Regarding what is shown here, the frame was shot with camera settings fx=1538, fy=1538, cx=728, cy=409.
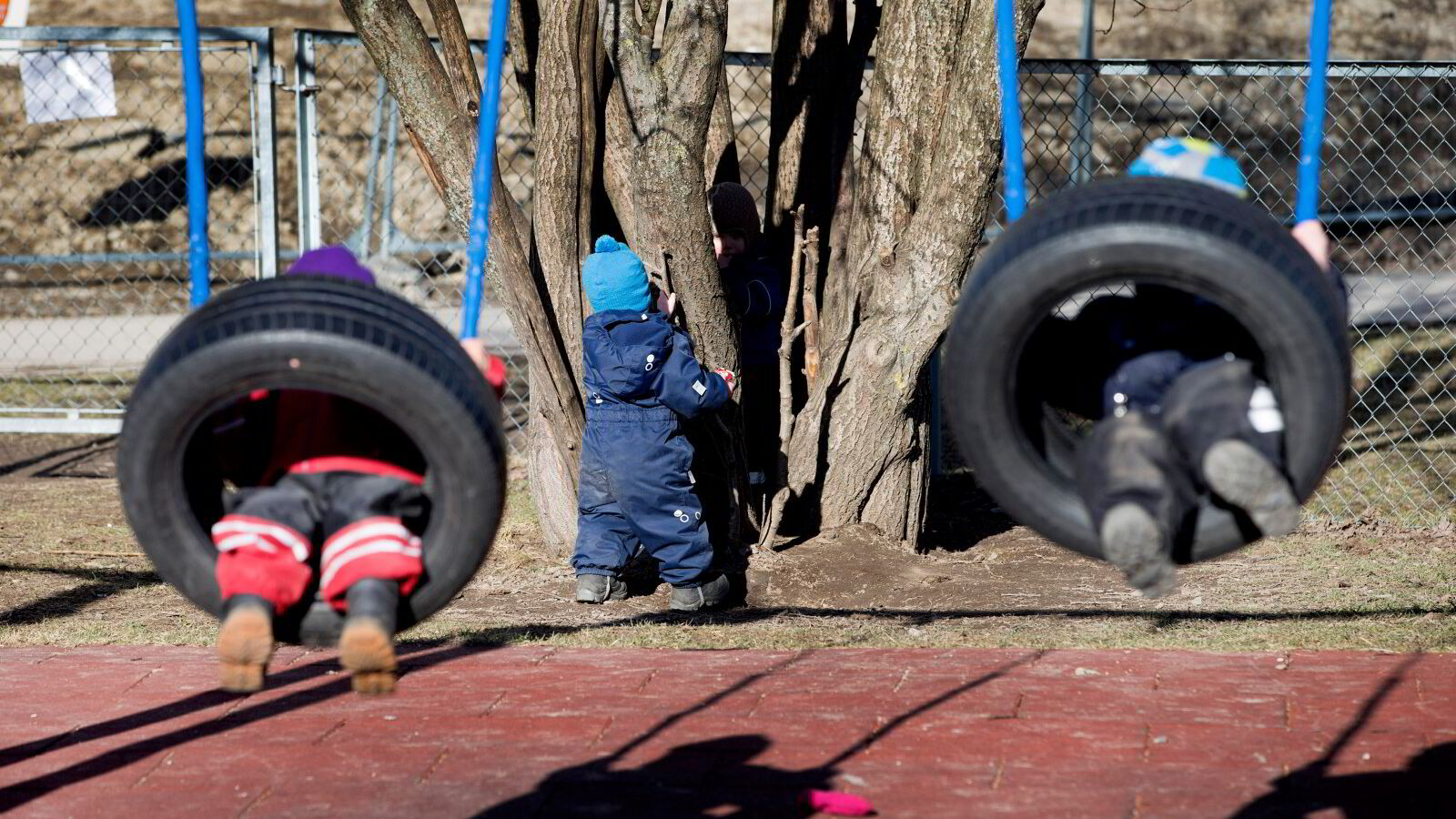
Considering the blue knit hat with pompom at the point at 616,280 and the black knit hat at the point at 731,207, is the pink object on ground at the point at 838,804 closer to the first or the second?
the blue knit hat with pompom at the point at 616,280

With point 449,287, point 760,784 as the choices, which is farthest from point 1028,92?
point 760,784

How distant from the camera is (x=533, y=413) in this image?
259 inches

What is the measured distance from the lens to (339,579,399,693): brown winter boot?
3023mm

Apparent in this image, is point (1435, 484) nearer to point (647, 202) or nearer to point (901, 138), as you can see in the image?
point (901, 138)

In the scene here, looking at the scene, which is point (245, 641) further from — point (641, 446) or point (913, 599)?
point (913, 599)

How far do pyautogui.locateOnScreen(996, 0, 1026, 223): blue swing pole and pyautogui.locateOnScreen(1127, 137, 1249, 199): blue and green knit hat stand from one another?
0.84 feet

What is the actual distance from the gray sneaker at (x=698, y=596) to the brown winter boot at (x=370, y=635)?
A: 2.91 metres

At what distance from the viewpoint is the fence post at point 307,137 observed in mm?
6730

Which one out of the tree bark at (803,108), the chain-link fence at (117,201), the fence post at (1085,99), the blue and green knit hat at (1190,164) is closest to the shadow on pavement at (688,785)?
the blue and green knit hat at (1190,164)

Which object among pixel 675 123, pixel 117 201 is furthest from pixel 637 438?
pixel 117 201

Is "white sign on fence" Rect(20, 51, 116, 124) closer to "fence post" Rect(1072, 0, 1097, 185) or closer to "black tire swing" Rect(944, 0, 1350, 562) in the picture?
"fence post" Rect(1072, 0, 1097, 185)

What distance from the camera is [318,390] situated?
3051mm

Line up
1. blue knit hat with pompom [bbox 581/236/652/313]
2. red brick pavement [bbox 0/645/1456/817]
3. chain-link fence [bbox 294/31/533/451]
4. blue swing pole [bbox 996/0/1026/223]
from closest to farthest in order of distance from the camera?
1. blue swing pole [bbox 996/0/1026/223]
2. red brick pavement [bbox 0/645/1456/817]
3. blue knit hat with pompom [bbox 581/236/652/313]
4. chain-link fence [bbox 294/31/533/451]

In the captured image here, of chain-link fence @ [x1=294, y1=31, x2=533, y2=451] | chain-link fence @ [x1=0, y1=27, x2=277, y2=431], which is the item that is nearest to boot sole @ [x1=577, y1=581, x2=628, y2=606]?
chain-link fence @ [x1=294, y1=31, x2=533, y2=451]
